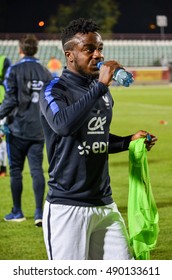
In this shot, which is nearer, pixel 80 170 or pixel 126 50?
pixel 80 170

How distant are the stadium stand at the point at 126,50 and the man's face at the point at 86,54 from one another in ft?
123

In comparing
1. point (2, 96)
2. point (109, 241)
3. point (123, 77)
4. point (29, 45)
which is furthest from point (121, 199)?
point (123, 77)

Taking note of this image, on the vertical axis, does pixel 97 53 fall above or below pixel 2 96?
above

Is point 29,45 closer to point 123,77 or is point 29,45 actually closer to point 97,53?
point 97,53

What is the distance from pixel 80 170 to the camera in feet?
11.2

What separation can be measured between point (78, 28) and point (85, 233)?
0.94 m

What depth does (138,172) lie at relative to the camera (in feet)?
12.6

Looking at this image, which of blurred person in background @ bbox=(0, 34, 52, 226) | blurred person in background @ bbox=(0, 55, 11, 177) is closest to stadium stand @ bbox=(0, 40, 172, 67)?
blurred person in background @ bbox=(0, 55, 11, 177)

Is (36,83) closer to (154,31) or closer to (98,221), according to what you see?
(98,221)

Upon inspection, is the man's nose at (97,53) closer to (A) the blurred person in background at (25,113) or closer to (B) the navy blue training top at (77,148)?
(B) the navy blue training top at (77,148)

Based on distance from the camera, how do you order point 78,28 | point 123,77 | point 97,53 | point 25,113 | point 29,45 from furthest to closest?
point 25,113 < point 29,45 < point 78,28 < point 97,53 < point 123,77

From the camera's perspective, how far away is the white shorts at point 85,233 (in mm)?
3393
